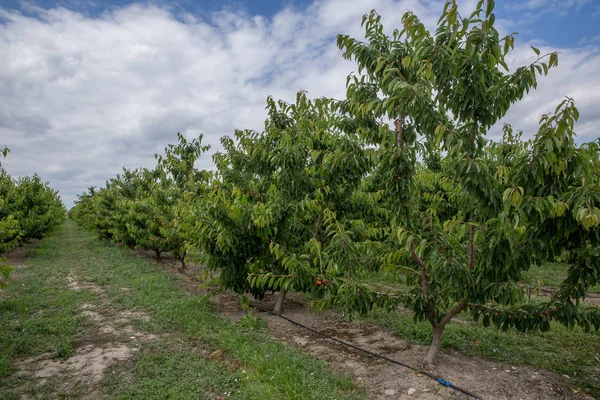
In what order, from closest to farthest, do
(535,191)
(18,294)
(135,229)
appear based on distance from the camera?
1. (535,191)
2. (18,294)
3. (135,229)

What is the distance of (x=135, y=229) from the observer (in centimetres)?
1378

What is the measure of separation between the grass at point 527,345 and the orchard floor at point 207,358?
18cm

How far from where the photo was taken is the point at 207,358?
16.5 feet

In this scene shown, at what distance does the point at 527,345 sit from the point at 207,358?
4.83 m

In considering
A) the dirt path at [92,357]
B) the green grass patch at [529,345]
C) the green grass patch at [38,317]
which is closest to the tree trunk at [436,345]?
the green grass patch at [529,345]

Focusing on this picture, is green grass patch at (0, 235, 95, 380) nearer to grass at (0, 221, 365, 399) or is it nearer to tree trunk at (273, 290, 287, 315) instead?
grass at (0, 221, 365, 399)

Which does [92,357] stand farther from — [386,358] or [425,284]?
[425,284]

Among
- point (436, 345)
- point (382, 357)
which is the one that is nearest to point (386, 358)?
point (382, 357)

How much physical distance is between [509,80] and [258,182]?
455 cm

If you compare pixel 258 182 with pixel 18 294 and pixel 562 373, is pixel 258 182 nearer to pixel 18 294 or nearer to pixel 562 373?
pixel 562 373

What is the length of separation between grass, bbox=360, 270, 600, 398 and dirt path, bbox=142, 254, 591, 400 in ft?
0.68

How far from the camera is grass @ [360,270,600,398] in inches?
183

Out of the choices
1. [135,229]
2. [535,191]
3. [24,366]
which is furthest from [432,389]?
[135,229]

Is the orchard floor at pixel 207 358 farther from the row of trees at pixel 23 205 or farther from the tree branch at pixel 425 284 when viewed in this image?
the row of trees at pixel 23 205
